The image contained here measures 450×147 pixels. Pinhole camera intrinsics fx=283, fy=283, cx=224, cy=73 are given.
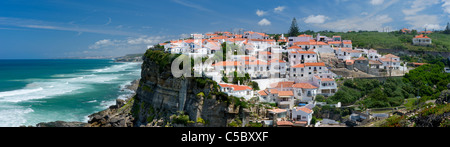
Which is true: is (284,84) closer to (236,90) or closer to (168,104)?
(236,90)

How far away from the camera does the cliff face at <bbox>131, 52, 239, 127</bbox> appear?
21.1 meters

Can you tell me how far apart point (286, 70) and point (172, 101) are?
1255 cm

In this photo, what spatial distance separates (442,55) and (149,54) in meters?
40.8

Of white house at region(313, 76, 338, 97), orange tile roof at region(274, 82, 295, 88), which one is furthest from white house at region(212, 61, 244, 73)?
white house at region(313, 76, 338, 97)

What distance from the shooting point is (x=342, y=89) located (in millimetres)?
26172

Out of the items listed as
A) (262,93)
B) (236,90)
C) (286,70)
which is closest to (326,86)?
(286,70)

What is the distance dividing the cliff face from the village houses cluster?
1449mm

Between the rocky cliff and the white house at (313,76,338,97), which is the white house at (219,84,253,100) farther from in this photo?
the white house at (313,76,338,97)

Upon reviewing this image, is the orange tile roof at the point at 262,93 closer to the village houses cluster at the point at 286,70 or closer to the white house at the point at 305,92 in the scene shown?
A: the village houses cluster at the point at 286,70

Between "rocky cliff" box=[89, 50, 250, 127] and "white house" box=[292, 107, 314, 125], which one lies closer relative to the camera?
"white house" box=[292, 107, 314, 125]
